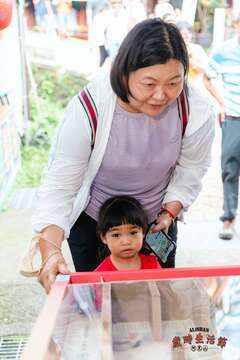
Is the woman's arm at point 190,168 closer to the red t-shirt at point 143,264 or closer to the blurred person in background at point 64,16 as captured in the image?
the red t-shirt at point 143,264

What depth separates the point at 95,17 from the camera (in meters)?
5.80

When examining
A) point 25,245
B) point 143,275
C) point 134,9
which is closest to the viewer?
point 143,275

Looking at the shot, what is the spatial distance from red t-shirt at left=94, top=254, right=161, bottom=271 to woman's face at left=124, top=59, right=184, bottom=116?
0.57 metres

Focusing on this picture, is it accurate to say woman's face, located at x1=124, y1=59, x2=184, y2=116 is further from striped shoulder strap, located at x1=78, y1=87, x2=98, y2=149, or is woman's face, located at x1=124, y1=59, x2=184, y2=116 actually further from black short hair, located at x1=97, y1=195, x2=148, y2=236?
black short hair, located at x1=97, y1=195, x2=148, y2=236

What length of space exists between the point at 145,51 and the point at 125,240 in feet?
2.13

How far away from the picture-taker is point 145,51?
52.3 inches

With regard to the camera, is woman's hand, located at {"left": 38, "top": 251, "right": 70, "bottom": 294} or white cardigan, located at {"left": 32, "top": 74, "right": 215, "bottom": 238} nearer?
woman's hand, located at {"left": 38, "top": 251, "right": 70, "bottom": 294}

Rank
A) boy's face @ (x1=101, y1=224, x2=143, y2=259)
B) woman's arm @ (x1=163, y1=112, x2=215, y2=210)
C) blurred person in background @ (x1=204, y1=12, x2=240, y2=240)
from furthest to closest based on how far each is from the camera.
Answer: blurred person in background @ (x1=204, y1=12, x2=240, y2=240) < boy's face @ (x1=101, y1=224, x2=143, y2=259) < woman's arm @ (x1=163, y1=112, x2=215, y2=210)

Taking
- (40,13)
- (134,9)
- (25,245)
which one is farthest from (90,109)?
(40,13)

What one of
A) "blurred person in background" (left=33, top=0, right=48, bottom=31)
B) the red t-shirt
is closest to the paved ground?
the red t-shirt

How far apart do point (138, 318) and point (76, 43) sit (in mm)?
4976

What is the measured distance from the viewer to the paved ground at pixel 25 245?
2.62m

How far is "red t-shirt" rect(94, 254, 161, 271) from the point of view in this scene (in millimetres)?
1740

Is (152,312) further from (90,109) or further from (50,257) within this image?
(90,109)
